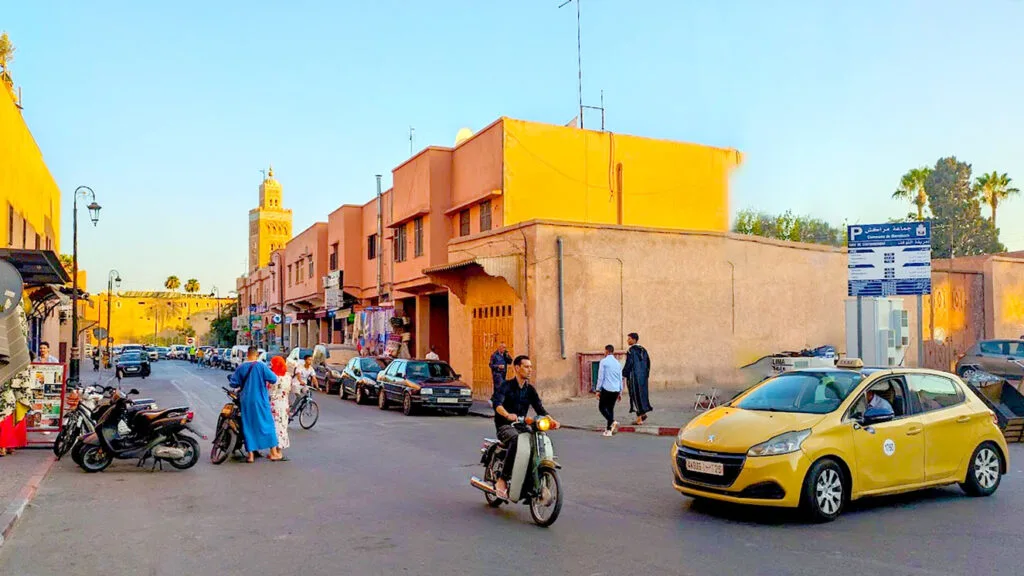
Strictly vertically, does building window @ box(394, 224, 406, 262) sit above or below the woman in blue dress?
above

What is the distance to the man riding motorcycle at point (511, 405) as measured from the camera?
8.81 metres

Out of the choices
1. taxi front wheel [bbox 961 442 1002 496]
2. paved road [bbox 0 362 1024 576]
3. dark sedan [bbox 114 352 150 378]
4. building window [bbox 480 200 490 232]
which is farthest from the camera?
dark sedan [bbox 114 352 150 378]

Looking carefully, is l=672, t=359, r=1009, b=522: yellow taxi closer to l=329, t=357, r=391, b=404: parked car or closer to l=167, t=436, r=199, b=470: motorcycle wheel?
l=167, t=436, r=199, b=470: motorcycle wheel

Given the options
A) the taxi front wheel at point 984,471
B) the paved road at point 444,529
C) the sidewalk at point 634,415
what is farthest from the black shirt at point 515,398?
the sidewalk at point 634,415

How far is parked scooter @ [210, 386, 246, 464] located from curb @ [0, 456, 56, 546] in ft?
7.49

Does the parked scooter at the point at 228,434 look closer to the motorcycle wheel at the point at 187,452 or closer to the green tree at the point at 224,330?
the motorcycle wheel at the point at 187,452

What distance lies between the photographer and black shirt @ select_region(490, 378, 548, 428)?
29.8ft

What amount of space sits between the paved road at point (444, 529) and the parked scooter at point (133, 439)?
0.79ft

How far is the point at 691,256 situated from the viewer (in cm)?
2550

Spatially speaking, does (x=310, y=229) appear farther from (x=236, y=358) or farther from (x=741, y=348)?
(x=741, y=348)

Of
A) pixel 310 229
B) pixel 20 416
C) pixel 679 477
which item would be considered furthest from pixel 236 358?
pixel 679 477

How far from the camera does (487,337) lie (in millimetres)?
26766

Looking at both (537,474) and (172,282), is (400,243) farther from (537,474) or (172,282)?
(172,282)

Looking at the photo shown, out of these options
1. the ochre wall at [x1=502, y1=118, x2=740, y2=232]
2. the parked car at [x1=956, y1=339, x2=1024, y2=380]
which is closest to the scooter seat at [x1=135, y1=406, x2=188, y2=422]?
the ochre wall at [x1=502, y1=118, x2=740, y2=232]
